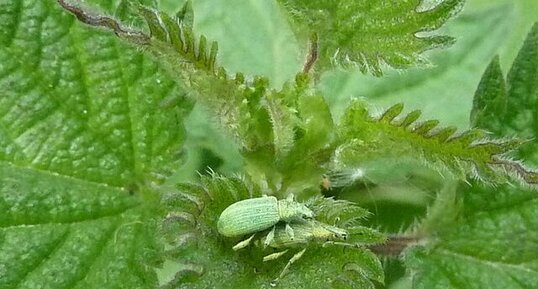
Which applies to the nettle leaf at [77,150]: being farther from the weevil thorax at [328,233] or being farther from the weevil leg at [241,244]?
the weevil thorax at [328,233]

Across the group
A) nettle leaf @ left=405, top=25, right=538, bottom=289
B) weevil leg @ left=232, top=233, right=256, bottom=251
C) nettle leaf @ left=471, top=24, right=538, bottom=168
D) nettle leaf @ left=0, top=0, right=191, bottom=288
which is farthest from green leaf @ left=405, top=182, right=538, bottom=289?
nettle leaf @ left=0, top=0, right=191, bottom=288

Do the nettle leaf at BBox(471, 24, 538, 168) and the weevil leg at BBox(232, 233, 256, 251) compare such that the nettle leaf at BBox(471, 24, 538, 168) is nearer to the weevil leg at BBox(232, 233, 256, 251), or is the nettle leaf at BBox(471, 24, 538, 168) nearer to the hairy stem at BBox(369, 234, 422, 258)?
the hairy stem at BBox(369, 234, 422, 258)

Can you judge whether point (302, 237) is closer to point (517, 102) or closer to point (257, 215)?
point (257, 215)

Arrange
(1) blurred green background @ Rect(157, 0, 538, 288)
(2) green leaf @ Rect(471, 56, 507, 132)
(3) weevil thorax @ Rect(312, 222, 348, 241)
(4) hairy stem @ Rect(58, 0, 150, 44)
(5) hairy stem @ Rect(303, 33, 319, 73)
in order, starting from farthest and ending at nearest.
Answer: (1) blurred green background @ Rect(157, 0, 538, 288)
(2) green leaf @ Rect(471, 56, 507, 132)
(5) hairy stem @ Rect(303, 33, 319, 73)
(3) weevil thorax @ Rect(312, 222, 348, 241)
(4) hairy stem @ Rect(58, 0, 150, 44)

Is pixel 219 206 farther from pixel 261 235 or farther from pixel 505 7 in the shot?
pixel 505 7

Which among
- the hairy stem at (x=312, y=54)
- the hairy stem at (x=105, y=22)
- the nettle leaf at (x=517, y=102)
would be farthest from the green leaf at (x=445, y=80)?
the hairy stem at (x=105, y=22)

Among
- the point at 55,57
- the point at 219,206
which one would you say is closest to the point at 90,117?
the point at 55,57

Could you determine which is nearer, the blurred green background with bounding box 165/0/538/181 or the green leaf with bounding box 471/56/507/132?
the green leaf with bounding box 471/56/507/132
